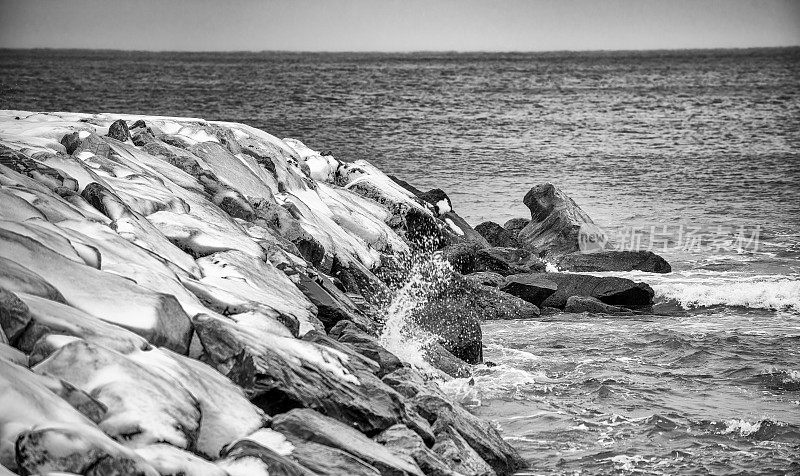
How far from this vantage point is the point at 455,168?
37.1 m

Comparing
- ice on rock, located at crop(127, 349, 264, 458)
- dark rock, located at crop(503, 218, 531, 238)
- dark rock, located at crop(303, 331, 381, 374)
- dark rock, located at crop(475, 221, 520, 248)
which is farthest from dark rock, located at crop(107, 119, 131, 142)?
dark rock, located at crop(503, 218, 531, 238)

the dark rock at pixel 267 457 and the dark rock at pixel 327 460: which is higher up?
the dark rock at pixel 267 457

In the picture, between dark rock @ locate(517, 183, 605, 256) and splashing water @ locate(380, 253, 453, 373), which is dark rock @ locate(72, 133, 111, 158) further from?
dark rock @ locate(517, 183, 605, 256)

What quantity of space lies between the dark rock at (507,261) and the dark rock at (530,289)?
60.2 inches

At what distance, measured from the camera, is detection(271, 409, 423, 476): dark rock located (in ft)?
24.4

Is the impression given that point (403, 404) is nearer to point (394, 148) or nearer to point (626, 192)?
point (626, 192)

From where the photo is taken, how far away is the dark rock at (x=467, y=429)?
9.46 metres

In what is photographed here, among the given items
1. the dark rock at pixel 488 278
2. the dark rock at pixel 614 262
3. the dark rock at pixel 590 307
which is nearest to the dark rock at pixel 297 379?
the dark rock at pixel 590 307

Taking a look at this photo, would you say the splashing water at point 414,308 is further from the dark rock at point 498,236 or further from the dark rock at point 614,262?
the dark rock at point 498,236

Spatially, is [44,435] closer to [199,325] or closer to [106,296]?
[106,296]

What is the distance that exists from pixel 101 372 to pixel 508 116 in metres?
58.7

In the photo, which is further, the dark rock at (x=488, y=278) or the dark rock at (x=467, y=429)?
the dark rock at (x=488, y=278)

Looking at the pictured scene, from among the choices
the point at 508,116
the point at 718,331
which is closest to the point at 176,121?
the point at 718,331

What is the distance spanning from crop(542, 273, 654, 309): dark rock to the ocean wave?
730 millimetres
